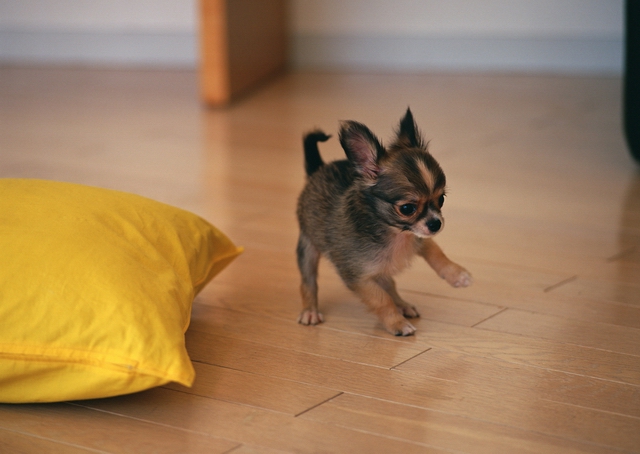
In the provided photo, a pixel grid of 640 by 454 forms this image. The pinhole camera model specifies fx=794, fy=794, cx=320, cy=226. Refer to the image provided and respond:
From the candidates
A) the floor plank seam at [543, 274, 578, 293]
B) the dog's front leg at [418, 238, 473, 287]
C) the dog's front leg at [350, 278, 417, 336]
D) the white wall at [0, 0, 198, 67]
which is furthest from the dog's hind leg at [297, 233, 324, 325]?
the white wall at [0, 0, 198, 67]

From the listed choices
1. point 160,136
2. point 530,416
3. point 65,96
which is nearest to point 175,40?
point 65,96

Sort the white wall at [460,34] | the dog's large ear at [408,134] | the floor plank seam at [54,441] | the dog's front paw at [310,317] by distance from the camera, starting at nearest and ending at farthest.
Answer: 1. the floor plank seam at [54,441]
2. the dog's large ear at [408,134]
3. the dog's front paw at [310,317]
4. the white wall at [460,34]

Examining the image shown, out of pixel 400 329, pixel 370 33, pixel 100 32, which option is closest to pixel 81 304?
Result: pixel 400 329

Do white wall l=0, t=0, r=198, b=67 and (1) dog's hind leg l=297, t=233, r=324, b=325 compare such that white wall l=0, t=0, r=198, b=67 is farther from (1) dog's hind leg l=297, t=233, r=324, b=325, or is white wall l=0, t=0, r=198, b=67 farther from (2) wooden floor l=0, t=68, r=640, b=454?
(1) dog's hind leg l=297, t=233, r=324, b=325

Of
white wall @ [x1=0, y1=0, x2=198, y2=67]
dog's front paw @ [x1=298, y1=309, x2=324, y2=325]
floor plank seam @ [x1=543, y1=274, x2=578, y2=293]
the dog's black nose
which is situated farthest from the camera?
white wall @ [x1=0, y1=0, x2=198, y2=67]

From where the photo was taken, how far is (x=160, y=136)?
4270 mm

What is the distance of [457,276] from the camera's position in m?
1.83

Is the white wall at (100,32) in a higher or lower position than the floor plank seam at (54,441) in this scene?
higher

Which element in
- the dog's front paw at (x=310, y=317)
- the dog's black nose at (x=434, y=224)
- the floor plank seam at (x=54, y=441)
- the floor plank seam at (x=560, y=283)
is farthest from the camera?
the floor plank seam at (x=560, y=283)

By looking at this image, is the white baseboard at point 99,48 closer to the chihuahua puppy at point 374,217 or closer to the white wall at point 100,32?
the white wall at point 100,32

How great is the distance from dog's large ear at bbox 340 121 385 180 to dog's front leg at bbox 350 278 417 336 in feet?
0.86

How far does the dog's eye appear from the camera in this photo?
1.65 meters

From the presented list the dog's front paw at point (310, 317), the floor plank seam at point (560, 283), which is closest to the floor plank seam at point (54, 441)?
the dog's front paw at point (310, 317)

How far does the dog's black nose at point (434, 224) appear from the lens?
1.63 meters
